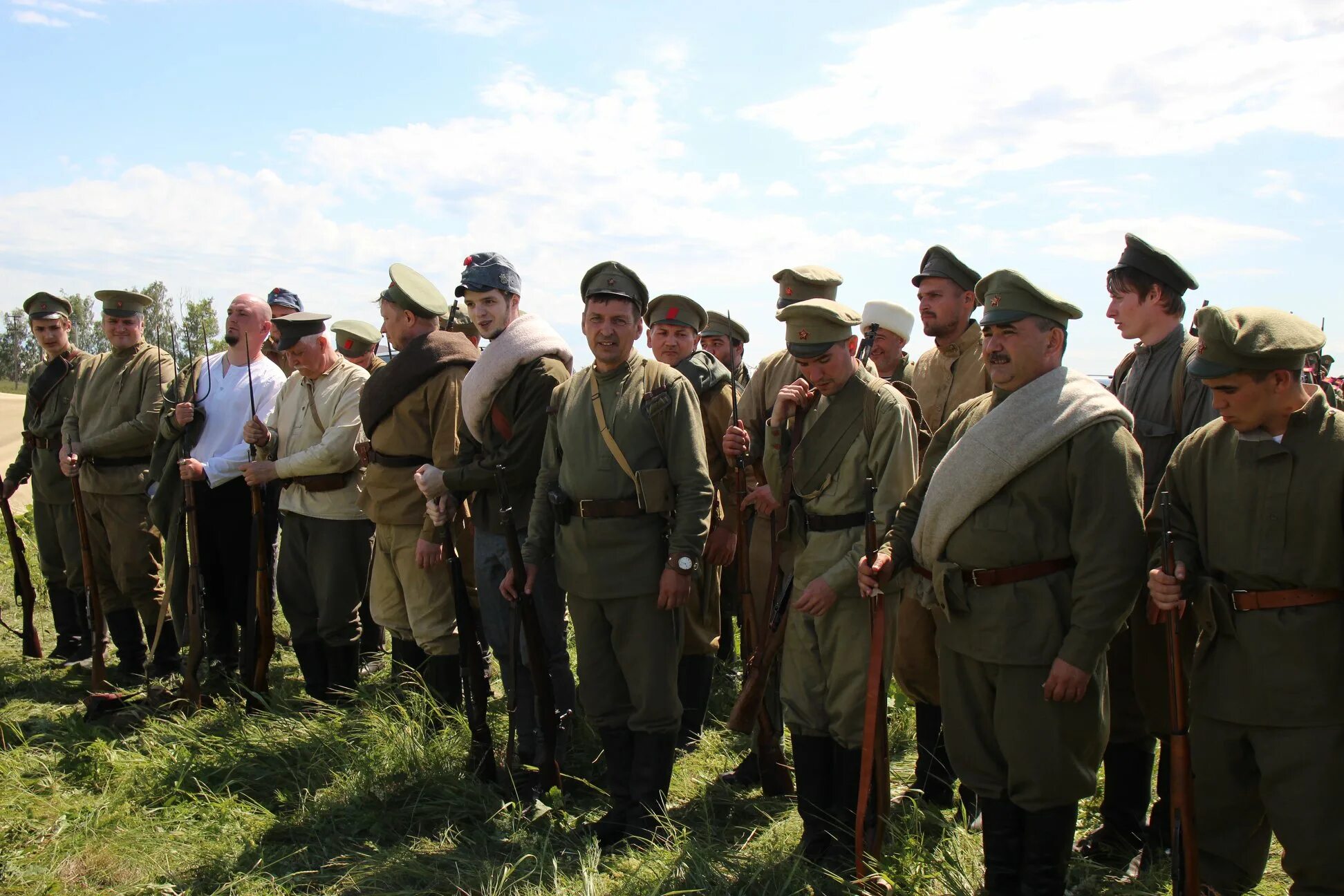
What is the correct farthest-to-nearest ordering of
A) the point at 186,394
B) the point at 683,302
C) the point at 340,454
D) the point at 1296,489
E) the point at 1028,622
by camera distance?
the point at 186,394 → the point at 683,302 → the point at 340,454 → the point at 1028,622 → the point at 1296,489

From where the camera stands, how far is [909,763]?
5.22 m

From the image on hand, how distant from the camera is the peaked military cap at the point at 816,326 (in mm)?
3998

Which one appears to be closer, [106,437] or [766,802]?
[766,802]

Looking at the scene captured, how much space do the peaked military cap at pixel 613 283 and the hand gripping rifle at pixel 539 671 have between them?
1091mm

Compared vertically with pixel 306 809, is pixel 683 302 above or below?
above

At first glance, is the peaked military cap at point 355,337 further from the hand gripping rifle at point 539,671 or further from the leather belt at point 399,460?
the hand gripping rifle at point 539,671

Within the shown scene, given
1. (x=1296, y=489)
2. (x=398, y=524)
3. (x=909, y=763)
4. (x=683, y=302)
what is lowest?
(x=909, y=763)

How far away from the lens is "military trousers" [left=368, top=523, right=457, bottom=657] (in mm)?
5535

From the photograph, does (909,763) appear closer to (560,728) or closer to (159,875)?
(560,728)

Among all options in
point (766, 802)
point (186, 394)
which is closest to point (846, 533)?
point (766, 802)

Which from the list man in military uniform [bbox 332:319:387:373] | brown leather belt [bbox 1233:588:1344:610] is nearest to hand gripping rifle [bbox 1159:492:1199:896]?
brown leather belt [bbox 1233:588:1344:610]

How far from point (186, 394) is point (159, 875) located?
3476mm

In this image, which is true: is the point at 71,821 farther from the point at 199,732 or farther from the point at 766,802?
the point at 766,802

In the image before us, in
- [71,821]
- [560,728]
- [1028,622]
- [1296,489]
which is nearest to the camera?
[1296,489]
